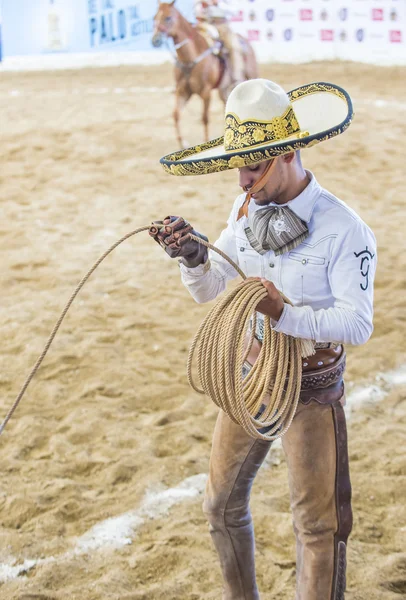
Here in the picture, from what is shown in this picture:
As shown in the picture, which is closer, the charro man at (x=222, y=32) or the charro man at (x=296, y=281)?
the charro man at (x=296, y=281)

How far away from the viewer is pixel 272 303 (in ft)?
7.78

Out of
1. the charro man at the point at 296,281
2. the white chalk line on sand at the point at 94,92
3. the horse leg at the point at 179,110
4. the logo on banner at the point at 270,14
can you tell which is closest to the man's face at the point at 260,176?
the charro man at the point at 296,281

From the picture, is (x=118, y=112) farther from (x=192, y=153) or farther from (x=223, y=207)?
(x=192, y=153)

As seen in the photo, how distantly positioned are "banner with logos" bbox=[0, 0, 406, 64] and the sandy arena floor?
17.4 feet

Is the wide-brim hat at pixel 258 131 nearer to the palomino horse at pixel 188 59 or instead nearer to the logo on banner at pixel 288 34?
the palomino horse at pixel 188 59

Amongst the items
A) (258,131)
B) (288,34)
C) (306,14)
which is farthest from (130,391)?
(288,34)

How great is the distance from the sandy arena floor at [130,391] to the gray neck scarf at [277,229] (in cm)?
160

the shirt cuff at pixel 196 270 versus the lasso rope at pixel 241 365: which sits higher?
the shirt cuff at pixel 196 270

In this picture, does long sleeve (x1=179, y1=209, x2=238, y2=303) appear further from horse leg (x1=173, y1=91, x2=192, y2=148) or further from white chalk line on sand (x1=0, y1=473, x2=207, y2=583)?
horse leg (x1=173, y1=91, x2=192, y2=148)

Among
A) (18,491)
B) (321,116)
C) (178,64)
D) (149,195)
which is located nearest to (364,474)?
(18,491)

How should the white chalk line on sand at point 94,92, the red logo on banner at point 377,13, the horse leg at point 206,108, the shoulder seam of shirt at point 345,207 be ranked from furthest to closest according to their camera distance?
the red logo on banner at point 377,13, the white chalk line on sand at point 94,92, the horse leg at point 206,108, the shoulder seam of shirt at point 345,207

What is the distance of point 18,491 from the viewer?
3938mm

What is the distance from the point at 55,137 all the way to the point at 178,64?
200 cm

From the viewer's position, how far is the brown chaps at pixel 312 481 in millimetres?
2518
